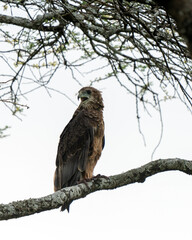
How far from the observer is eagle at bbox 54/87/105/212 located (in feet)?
16.8

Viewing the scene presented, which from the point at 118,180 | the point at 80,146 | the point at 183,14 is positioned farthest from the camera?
the point at 80,146

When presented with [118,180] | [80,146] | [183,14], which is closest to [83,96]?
[80,146]

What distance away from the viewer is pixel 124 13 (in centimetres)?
306

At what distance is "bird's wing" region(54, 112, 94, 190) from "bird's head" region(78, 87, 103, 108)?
0.30 meters

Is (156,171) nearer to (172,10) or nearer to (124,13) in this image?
(124,13)

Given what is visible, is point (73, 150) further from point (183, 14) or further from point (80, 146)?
point (183, 14)

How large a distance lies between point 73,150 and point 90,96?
95 centimetres

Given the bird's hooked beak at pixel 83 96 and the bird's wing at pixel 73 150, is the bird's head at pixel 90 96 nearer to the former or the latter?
the bird's hooked beak at pixel 83 96

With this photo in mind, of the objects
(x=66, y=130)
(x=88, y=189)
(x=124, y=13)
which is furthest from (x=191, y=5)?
(x=66, y=130)

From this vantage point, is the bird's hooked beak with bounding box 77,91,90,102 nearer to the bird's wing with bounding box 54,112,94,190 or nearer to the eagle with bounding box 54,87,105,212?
the eagle with bounding box 54,87,105,212

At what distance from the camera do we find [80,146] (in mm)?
5324

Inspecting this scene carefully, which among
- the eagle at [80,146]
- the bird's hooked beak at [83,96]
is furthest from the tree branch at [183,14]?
the bird's hooked beak at [83,96]

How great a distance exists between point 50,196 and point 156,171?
39.1 inches

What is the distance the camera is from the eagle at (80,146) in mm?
5117
